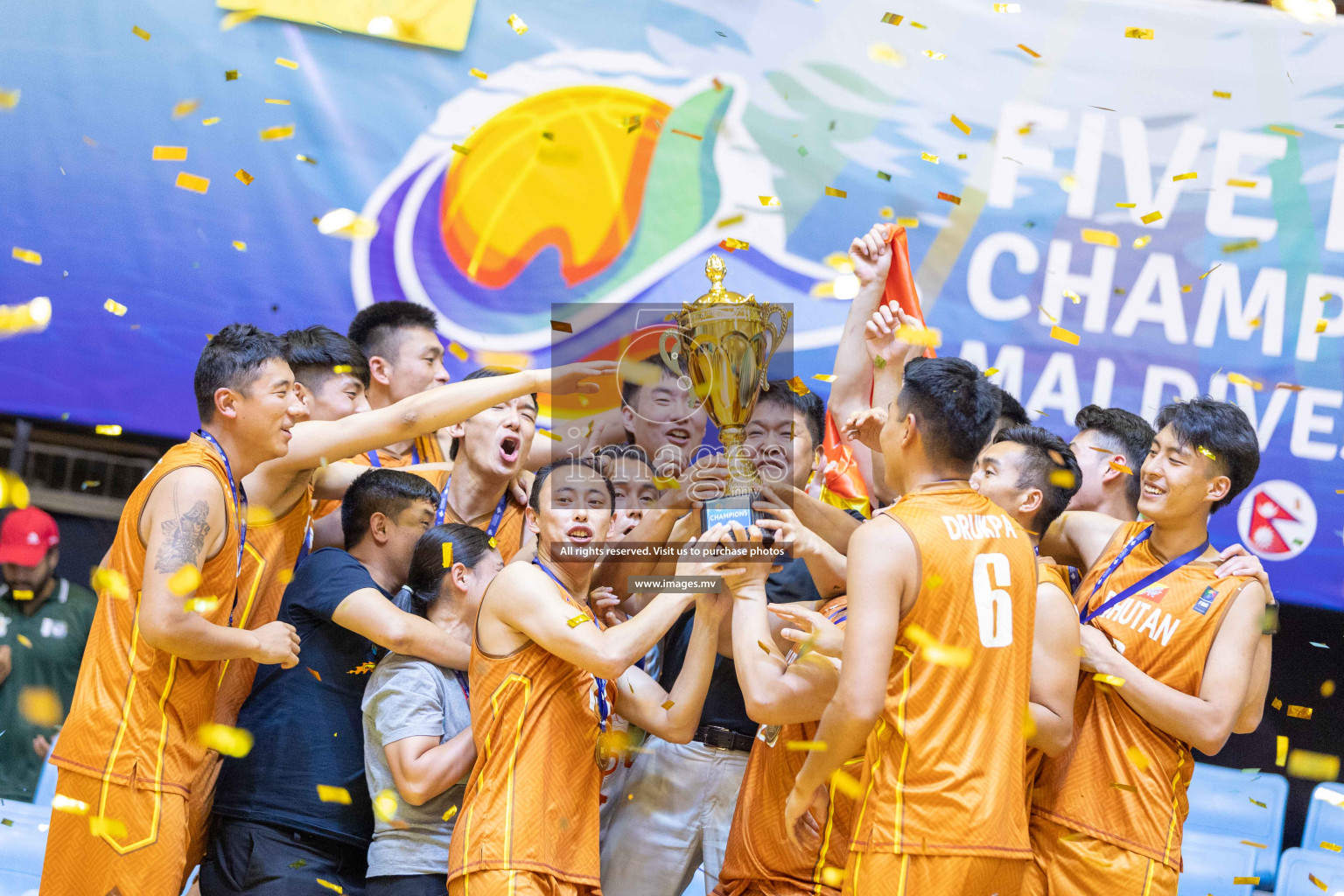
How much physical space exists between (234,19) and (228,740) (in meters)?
3.99

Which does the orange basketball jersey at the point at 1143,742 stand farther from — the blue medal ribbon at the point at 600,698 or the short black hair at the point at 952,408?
the blue medal ribbon at the point at 600,698

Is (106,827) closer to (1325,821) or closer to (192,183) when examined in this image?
(192,183)

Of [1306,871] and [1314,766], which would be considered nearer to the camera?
[1306,871]

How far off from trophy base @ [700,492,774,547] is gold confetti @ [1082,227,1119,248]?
3.52 meters

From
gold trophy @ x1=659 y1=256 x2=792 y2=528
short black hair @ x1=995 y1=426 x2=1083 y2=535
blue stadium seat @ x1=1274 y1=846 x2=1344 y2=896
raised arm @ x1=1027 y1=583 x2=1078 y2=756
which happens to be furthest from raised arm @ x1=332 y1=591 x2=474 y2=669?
blue stadium seat @ x1=1274 y1=846 x2=1344 y2=896

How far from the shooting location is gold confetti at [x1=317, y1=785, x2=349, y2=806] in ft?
11.8

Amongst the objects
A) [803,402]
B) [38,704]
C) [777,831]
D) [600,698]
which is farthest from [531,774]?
[38,704]

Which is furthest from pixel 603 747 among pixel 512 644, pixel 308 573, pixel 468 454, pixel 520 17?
pixel 520 17

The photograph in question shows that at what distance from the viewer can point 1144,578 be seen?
358 cm

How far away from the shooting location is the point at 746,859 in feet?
10.7

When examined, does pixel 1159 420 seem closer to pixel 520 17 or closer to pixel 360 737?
pixel 360 737

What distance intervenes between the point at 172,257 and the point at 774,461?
338 cm

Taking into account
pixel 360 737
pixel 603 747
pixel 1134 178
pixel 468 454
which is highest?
pixel 1134 178

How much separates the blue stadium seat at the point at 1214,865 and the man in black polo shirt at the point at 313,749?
151 inches
